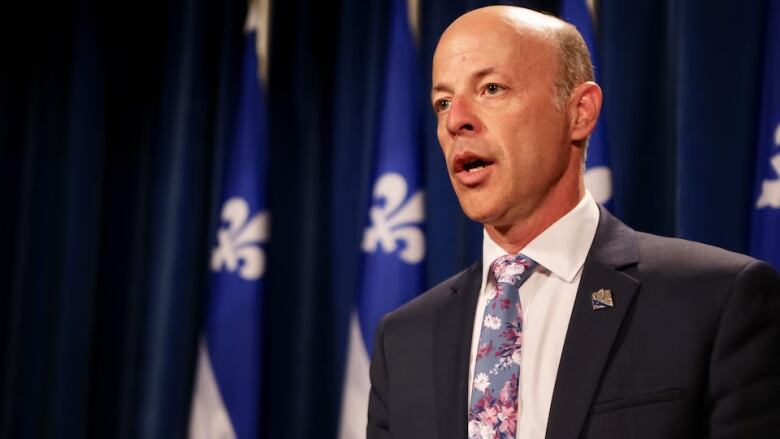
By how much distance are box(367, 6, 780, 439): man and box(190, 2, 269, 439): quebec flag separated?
1059 millimetres

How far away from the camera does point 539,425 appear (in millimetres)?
1363

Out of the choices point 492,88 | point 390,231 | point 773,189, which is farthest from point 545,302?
point 390,231

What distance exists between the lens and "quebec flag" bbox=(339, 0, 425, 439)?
99.1 inches

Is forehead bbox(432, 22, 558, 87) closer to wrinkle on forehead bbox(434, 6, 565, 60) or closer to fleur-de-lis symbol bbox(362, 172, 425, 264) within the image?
wrinkle on forehead bbox(434, 6, 565, 60)

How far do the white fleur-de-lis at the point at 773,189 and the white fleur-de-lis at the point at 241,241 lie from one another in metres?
1.42

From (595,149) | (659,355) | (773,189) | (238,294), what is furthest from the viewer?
(238,294)

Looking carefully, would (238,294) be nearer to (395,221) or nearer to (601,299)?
(395,221)

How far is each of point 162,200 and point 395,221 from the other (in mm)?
874

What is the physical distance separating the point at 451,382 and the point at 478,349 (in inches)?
3.1

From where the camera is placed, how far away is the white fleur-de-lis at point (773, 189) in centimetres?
195

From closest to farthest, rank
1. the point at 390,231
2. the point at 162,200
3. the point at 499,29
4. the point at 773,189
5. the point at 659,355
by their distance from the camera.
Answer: the point at 659,355 < the point at 499,29 < the point at 773,189 < the point at 390,231 < the point at 162,200

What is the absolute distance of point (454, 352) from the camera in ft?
5.01

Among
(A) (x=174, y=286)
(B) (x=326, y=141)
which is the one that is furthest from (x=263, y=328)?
(B) (x=326, y=141)

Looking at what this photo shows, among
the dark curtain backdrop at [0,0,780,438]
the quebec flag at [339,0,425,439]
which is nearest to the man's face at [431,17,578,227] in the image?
the dark curtain backdrop at [0,0,780,438]
